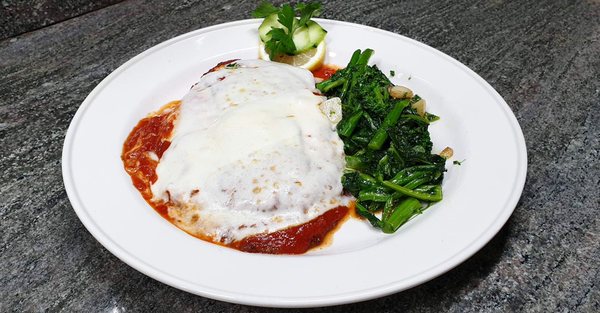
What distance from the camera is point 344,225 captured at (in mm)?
2725

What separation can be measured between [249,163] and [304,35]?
1550mm

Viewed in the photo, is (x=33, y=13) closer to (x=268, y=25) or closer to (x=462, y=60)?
(x=268, y=25)

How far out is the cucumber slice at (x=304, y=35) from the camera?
3.83 m

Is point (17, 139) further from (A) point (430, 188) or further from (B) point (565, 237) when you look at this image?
(B) point (565, 237)

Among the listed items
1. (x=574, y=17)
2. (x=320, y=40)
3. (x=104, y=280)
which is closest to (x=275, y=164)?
(x=104, y=280)

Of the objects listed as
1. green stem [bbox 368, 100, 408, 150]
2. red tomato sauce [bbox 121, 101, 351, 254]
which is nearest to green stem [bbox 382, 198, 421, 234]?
red tomato sauce [bbox 121, 101, 351, 254]

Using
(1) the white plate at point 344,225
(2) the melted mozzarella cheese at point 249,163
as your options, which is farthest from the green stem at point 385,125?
(1) the white plate at point 344,225

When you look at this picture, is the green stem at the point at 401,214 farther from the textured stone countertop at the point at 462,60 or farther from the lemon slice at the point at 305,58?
the lemon slice at the point at 305,58

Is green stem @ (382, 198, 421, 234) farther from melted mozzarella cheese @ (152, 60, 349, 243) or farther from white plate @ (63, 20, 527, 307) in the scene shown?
melted mozzarella cheese @ (152, 60, 349, 243)

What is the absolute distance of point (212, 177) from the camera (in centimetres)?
265

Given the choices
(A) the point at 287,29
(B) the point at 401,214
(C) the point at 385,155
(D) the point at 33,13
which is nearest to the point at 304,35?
(A) the point at 287,29

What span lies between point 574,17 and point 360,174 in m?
3.45

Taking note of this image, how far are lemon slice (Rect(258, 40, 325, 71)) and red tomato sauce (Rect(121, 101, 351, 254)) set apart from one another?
849 millimetres

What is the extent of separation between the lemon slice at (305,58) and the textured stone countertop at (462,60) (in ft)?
3.51
